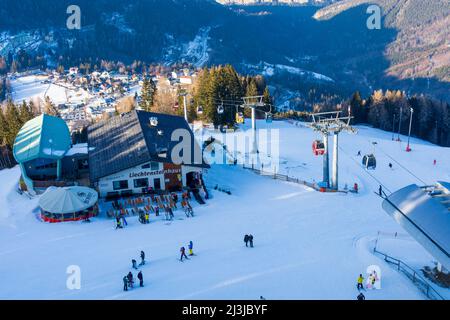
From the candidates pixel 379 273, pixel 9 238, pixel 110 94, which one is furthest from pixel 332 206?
pixel 110 94

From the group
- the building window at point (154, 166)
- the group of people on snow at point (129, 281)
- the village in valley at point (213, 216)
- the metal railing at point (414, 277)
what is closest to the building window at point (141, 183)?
the village in valley at point (213, 216)

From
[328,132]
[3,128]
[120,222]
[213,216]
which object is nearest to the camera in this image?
[120,222]

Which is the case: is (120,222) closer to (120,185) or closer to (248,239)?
(120,185)

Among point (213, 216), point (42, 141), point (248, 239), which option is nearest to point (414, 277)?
point (248, 239)

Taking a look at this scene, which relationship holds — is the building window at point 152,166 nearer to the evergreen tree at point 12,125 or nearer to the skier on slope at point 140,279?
the skier on slope at point 140,279

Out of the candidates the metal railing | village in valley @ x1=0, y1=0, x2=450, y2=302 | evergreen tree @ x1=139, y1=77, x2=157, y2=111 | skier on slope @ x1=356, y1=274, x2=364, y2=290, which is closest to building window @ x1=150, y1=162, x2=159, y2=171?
village in valley @ x1=0, y1=0, x2=450, y2=302
